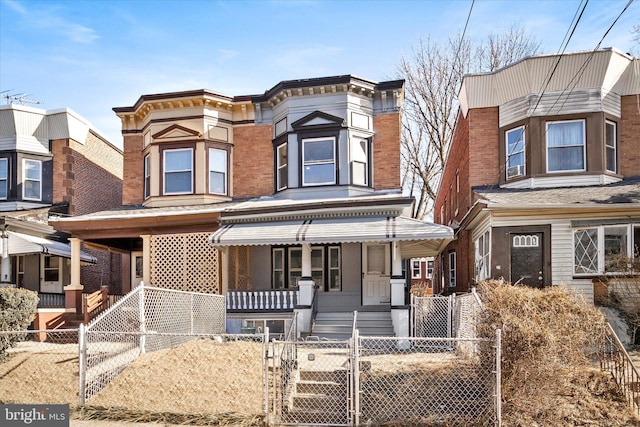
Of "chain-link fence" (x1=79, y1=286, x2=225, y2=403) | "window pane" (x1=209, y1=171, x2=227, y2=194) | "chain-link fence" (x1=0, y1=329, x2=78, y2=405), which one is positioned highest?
"window pane" (x1=209, y1=171, x2=227, y2=194)

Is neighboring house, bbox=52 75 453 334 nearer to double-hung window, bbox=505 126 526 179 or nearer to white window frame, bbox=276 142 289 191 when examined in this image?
white window frame, bbox=276 142 289 191

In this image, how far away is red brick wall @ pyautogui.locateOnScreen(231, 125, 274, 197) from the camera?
19.0 metres

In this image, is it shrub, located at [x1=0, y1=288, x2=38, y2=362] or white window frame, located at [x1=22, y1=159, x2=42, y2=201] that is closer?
shrub, located at [x1=0, y1=288, x2=38, y2=362]

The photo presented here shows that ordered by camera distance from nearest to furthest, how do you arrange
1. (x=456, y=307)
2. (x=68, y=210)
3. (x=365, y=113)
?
(x=456, y=307) → (x=365, y=113) → (x=68, y=210)

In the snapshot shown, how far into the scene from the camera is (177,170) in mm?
18984

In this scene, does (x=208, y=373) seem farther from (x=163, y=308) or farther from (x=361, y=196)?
(x=361, y=196)

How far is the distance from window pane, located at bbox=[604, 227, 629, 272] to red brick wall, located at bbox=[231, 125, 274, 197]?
10.1 metres

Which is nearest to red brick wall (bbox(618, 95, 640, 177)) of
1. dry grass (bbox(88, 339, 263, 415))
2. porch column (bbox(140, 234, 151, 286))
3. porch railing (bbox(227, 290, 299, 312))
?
porch railing (bbox(227, 290, 299, 312))

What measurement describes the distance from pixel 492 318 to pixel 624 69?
38.5ft

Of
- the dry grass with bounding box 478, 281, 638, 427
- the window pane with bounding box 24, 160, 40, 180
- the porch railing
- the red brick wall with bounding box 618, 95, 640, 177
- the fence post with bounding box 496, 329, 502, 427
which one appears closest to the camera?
the fence post with bounding box 496, 329, 502, 427

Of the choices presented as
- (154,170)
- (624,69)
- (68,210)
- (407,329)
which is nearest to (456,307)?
(407,329)

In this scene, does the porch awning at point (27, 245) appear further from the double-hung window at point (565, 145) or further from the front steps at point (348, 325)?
the double-hung window at point (565, 145)

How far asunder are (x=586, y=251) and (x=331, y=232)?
6772mm

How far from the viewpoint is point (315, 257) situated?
59.8 feet
